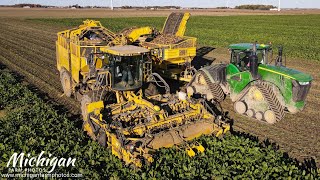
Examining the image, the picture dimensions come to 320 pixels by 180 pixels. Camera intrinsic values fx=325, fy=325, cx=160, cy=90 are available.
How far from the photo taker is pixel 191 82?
543 inches

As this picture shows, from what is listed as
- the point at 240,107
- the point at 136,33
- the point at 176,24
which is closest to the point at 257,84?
the point at 240,107

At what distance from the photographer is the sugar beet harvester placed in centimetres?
813

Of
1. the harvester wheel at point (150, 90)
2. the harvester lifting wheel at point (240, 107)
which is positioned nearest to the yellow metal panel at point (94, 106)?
the harvester wheel at point (150, 90)

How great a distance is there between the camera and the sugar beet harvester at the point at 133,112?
813 cm

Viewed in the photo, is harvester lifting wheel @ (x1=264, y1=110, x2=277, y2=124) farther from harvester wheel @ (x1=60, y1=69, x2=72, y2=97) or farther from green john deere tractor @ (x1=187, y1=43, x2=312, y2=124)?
harvester wheel @ (x1=60, y1=69, x2=72, y2=97)

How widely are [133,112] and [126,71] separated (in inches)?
50.2

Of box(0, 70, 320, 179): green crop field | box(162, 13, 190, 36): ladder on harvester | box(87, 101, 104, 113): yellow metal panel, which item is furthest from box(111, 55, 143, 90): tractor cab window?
box(162, 13, 190, 36): ladder on harvester

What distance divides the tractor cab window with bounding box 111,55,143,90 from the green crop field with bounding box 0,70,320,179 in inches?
73.3

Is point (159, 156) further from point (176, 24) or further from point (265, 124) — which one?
point (176, 24)

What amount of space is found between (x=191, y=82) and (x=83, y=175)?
7.50m

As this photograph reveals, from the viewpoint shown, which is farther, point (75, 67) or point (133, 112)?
point (75, 67)

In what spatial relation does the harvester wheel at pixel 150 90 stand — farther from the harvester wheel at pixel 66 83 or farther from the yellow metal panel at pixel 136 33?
the yellow metal panel at pixel 136 33

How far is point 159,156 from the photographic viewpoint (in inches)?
312

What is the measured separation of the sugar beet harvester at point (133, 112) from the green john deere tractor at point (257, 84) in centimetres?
198
